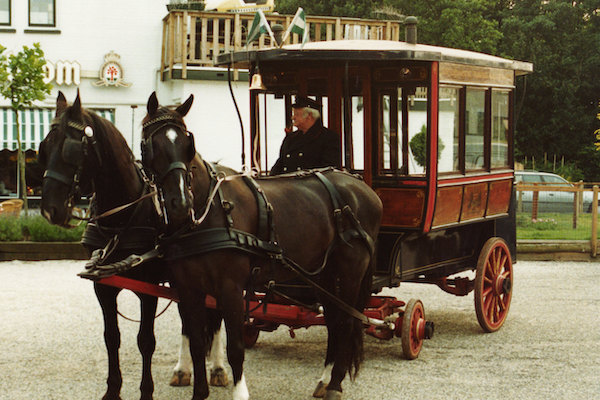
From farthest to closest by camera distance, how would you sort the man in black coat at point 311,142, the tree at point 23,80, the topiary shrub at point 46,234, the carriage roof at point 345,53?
the tree at point 23,80, the topiary shrub at point 46,234, the man in black coat at point 311,142, the carriage roof at point 345,53

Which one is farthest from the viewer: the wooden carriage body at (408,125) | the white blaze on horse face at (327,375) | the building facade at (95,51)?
the building facade at (95,51)

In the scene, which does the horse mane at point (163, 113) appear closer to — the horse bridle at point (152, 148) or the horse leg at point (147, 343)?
the horse bridle at point (152, 148)

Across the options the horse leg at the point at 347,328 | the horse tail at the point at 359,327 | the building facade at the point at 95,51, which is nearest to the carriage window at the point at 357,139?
the horse tail at the point at 359,327

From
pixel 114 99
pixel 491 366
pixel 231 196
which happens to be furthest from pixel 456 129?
pixel 114 99

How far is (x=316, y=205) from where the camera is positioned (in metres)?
6.39

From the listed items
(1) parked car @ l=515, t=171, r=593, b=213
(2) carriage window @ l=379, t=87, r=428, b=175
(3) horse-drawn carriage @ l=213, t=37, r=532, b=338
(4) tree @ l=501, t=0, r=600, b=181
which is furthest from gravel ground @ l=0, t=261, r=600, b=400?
(4) tree @ l=501, t=0, r=600, b=181

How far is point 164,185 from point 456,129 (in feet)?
12.7

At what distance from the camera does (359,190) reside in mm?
6848

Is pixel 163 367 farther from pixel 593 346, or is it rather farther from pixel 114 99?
pixel 114 99

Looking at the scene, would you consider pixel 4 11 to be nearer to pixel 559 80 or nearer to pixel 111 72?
pixel 111 72

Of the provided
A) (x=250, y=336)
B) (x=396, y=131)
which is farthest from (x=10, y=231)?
(x=396, y=131)

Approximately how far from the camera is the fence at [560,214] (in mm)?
15312

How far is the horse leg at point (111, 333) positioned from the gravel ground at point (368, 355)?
437 mm

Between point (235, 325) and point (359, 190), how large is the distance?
180 cm
